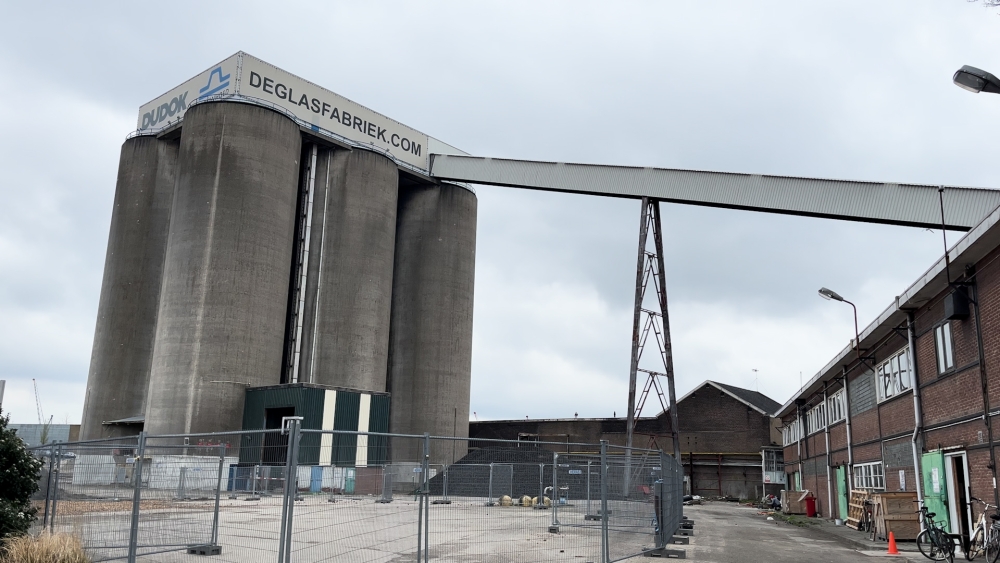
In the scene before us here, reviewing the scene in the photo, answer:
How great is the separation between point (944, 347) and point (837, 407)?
602 inches

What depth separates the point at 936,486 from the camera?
21.4 metres

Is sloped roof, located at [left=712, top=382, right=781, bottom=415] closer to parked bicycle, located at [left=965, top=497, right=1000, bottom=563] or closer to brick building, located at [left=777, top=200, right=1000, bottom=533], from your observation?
brick building, located at [left=777, top=200, right=1000, bottom=533]

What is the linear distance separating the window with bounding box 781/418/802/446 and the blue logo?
45525 mm

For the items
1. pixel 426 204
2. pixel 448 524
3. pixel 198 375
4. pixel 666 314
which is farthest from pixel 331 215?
pixel 448 524

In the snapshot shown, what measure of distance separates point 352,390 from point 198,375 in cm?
937

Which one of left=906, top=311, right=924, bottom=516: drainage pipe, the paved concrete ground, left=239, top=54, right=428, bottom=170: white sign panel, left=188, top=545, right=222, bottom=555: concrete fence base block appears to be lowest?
the paved concrete ground

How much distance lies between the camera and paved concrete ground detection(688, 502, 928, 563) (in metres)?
Result: 18.1

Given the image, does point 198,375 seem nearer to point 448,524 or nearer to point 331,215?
point 331,215

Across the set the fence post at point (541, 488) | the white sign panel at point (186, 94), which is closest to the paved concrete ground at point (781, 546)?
the fence post at point (541, 488)

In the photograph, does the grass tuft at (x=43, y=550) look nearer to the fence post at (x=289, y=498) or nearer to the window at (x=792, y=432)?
the fence post at (x=289, y=498)

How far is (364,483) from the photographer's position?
39.6 ft

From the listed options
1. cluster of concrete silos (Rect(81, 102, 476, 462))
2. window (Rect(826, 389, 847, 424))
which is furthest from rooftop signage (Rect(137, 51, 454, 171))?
window (Rect(826, 389, 847, 424))

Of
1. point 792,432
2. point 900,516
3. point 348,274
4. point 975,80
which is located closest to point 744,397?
point 792,432

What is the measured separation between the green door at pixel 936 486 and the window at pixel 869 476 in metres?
4.79
